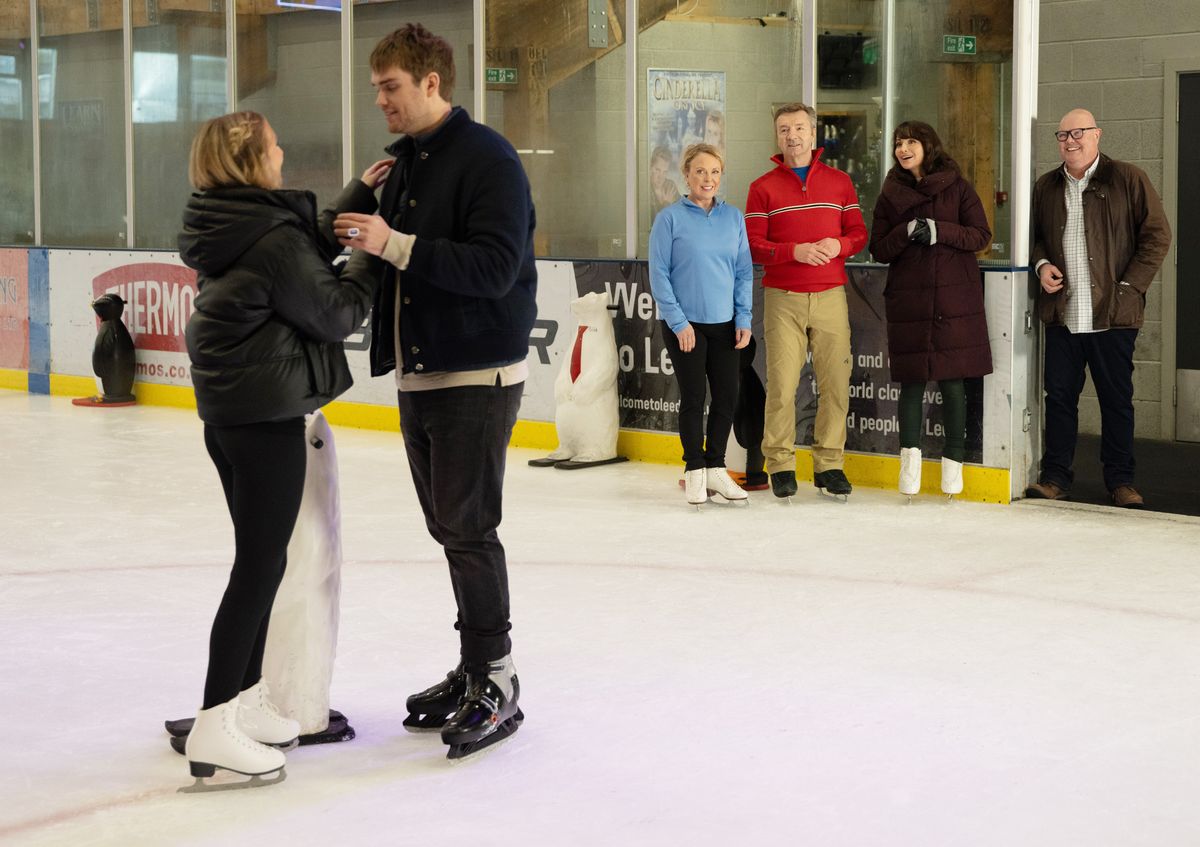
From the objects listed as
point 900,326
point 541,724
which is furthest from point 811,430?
point 541,724

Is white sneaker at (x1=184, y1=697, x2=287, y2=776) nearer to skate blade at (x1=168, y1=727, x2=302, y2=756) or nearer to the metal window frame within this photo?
skate blade at (x1=168, y1=727, x2=302, y2=756)

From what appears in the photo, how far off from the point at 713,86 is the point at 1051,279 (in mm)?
2266

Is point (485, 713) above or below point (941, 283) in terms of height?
below

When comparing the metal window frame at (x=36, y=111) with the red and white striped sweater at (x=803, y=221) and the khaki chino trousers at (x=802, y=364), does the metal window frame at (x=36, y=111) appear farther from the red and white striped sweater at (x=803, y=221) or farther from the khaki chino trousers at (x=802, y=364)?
the khaki chino trousers at (x=802, y=364)

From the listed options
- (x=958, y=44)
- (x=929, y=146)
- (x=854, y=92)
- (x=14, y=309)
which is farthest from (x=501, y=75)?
(x=14, y=309)

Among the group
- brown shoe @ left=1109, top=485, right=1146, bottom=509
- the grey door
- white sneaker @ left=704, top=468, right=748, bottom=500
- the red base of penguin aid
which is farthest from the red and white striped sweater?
the red base of penguin aid

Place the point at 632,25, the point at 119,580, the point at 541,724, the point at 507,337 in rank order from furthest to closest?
the point at 632,25, the point at 119,580, the point at 541,724, the point at 507,337

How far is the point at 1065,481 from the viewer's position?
7.02 m

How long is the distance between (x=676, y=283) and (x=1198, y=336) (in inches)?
145

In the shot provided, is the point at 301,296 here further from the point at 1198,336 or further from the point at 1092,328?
the point at 1198,336

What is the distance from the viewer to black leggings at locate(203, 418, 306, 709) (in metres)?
3.25

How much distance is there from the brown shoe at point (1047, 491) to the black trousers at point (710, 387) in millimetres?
1391

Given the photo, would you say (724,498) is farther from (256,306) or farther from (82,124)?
(82,124)

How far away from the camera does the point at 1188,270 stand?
894cm
